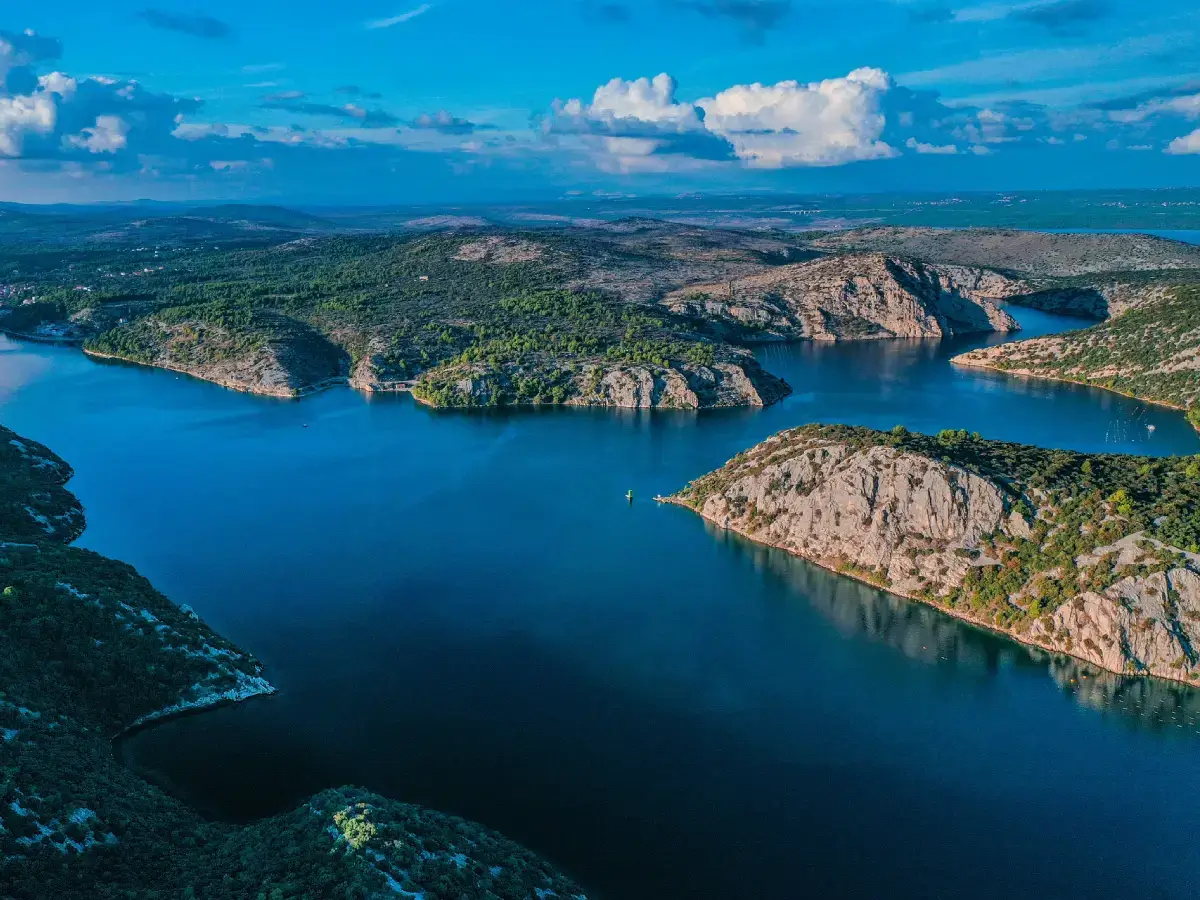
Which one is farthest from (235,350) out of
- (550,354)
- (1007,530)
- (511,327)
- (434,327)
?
(1007,530)

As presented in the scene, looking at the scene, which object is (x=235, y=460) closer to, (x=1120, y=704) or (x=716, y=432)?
(x=716, y=432)

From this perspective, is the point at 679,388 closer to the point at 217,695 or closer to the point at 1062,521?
the point at 1062,521

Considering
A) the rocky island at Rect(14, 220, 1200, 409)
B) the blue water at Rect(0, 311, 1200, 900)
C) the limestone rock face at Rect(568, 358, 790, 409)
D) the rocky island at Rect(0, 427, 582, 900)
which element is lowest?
the blue water at Rect(0, 311, 1200, 900)

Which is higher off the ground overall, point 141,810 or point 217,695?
point 141,810

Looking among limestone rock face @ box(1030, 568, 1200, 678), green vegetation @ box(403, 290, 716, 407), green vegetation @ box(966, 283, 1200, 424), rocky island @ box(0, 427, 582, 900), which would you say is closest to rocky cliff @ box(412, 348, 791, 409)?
green vegetation @ box(403, 290, 716, 407)

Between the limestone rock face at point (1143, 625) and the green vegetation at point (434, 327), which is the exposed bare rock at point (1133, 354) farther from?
the limestone rock face at point (1143, 625)

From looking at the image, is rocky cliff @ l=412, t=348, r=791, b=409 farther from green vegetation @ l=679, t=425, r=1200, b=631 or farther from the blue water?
green vegetation @ l=679, t=425, r=1200, b=631
